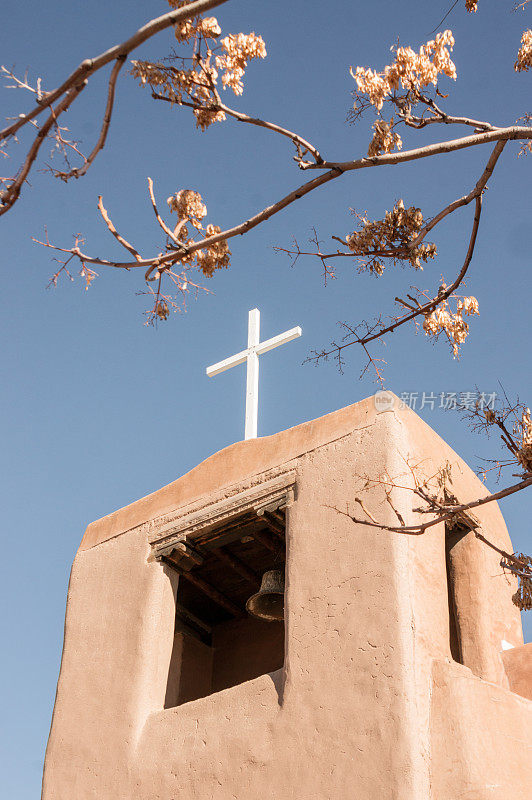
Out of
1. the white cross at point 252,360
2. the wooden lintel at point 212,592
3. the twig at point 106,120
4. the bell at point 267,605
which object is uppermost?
the white cross at point 252,360

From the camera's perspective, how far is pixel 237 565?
32.4ft

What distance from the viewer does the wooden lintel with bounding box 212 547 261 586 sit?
31.6 feet

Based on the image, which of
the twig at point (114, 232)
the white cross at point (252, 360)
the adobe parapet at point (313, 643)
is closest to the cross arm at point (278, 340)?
the white cross at point (252, 360)

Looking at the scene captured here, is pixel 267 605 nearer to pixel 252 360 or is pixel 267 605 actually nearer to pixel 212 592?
pixel 212 592

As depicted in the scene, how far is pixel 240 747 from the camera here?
7141 millimetres

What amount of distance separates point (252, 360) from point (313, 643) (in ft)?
13.6

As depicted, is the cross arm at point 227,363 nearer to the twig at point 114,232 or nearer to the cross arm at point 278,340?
the cross arm at point 278,340

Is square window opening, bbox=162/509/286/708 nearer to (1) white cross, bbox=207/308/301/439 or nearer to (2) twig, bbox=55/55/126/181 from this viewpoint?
(1) white cross, bbox=207/308/301/439

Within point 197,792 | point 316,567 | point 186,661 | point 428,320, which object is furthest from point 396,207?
point 186,661

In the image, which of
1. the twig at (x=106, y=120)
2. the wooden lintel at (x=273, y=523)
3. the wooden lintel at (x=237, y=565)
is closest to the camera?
the twig at (x=106, y=120)

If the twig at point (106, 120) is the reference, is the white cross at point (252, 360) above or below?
above

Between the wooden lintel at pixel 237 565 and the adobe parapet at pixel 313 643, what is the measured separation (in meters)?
0.02

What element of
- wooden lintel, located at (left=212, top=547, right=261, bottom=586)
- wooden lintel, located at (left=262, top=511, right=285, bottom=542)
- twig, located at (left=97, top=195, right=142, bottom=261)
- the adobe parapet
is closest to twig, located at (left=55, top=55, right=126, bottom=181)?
twig, located at (left=97, top=195, right=142, bottom=261)

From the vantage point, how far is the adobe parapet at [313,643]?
21.3 ft
